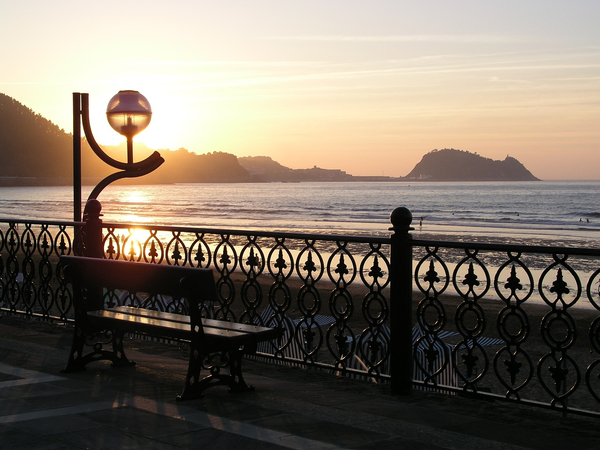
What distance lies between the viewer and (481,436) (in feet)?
14.1

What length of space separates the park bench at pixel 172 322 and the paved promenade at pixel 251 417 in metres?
0.15

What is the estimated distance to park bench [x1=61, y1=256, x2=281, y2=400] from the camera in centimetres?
491

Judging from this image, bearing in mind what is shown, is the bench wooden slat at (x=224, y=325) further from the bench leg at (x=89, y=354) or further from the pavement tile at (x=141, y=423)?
the pavement tile at (x=141, y=423)

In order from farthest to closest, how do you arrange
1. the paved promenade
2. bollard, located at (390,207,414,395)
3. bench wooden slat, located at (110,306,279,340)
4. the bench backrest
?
bollard, located at (390,207,414,395), bench wooden slat, located at (110,306,279,340), the bench backrest, the paved promenade

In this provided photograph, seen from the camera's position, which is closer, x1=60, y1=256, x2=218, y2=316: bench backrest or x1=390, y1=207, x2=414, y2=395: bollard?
x1=60, y1=256, x2=218, y2=316: bench backrest

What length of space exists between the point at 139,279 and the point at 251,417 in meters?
1.38

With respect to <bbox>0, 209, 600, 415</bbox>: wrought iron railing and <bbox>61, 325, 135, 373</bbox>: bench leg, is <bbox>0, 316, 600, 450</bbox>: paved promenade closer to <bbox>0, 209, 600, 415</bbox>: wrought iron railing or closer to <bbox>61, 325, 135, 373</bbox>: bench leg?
<bbox>61, 325, 135, 373</bbox>: bench leg

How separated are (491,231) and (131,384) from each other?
3941 cm

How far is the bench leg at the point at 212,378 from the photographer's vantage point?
4.99 m

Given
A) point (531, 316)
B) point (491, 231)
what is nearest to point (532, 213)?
point (491, 231)

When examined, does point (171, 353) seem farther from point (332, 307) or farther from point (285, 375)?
point (332, 307)

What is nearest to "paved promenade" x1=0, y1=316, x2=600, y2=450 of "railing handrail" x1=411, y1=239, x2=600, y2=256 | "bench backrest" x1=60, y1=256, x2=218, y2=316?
"bench backrest" x1=60, y1=256, x2=218, y2=316

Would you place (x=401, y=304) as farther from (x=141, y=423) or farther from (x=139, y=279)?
(x=141, y=423)

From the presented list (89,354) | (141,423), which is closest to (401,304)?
(141,423)
